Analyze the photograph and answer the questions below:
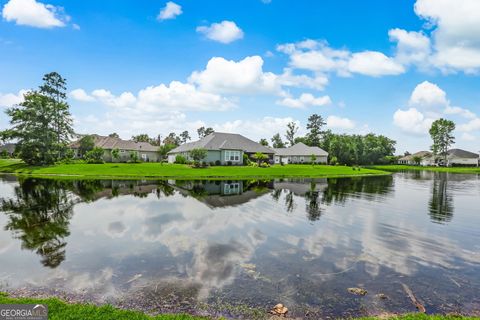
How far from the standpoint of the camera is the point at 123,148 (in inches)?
3095

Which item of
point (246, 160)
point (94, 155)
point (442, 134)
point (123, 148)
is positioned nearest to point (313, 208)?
point (246, 160)

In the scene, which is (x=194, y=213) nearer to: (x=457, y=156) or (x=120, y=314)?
(x=120, y=314)

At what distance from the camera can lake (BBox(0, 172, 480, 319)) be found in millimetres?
7633

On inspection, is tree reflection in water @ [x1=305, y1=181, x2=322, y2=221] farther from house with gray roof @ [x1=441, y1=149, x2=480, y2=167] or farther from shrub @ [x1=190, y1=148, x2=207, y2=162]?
house with gray roof @ [x1=441, y1=149, x2=480, y2=167]

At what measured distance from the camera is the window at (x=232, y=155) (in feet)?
199

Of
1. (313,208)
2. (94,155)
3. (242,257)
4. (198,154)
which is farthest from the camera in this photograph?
(94,155)

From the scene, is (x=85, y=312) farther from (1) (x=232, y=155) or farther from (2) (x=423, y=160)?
(2) (x=423, y=160)

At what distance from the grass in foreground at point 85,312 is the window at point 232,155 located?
53.9 metres

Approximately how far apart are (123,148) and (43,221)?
66.7m

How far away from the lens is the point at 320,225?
15.8 metres

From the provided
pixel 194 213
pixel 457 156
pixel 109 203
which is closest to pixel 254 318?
pixel 194 213

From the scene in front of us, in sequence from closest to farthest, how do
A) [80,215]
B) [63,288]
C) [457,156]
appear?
[63,288] → [80,215] → [457,156]

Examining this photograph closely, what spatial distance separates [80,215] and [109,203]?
407 cm

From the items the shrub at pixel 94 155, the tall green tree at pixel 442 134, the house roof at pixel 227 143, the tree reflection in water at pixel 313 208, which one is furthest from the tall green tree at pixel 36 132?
the tall green tree at pixel 442 134
